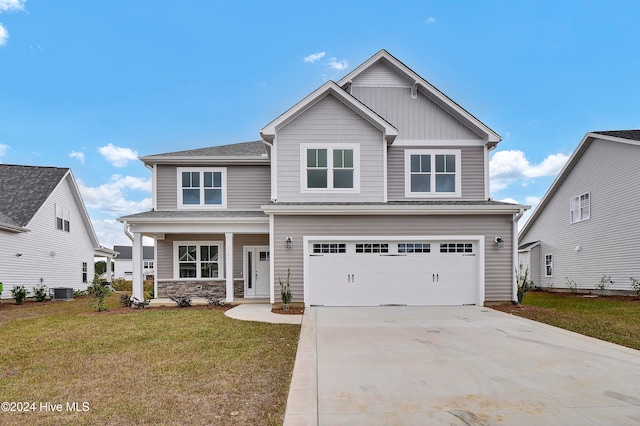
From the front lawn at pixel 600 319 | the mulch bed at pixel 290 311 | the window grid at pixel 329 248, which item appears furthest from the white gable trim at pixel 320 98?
the front lawn at pixel 600 319

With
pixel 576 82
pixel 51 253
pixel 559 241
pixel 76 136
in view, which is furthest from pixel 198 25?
pixel 559 241

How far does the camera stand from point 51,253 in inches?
795

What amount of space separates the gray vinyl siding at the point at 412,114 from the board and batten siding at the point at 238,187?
4854 mm

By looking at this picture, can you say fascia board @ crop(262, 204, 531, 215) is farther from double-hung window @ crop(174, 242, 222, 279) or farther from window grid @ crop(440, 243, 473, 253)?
double-hung window @ crop(174, 242, 222, 279)

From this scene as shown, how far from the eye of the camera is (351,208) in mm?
12367

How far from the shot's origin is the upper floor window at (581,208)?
1907cm

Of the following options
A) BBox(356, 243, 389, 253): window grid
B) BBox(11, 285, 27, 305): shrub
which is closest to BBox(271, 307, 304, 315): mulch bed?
BBox(356, 243, 389, 253): window grid

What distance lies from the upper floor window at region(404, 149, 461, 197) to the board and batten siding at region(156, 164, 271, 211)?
17.8 ft

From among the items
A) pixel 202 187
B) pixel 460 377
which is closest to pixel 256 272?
pixel 202 187

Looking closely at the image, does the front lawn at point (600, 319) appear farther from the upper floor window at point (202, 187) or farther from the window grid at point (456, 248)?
the upper floor window at point (202, 187)

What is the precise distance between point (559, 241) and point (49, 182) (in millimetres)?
27416

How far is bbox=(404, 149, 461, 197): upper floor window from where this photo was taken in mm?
13898

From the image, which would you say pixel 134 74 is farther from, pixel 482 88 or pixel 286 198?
pixel 482 88

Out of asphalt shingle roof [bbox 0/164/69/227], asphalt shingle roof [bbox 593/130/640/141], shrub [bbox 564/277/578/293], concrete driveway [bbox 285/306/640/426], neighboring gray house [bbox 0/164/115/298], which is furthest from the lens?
shrub [bbox 564/277/578/293]
